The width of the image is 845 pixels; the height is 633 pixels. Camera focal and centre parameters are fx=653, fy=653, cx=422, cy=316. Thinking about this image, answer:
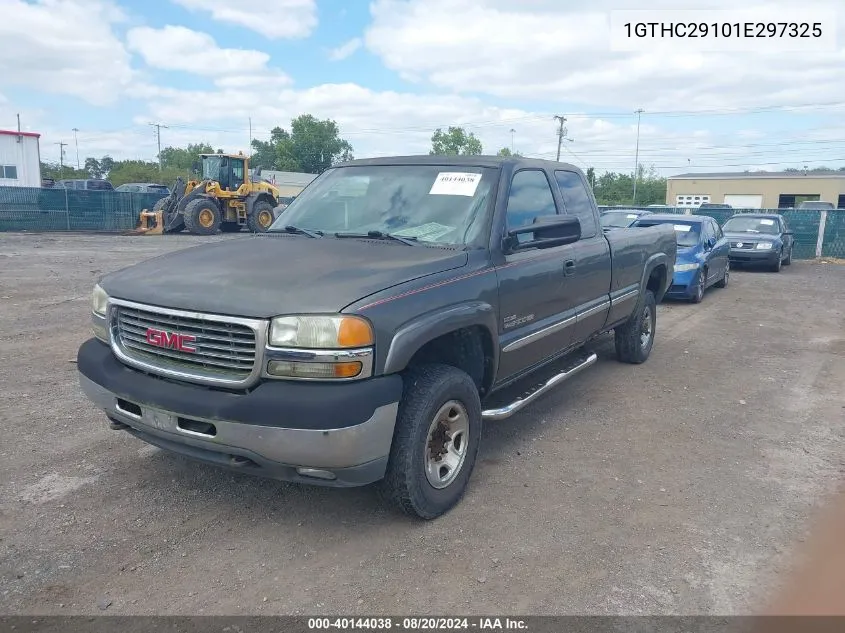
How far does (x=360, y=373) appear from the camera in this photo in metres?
3.00

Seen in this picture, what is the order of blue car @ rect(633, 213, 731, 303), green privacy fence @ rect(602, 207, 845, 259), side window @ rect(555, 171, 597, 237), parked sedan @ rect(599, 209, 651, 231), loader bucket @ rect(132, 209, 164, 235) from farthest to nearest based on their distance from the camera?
loader bucket @ rect(132, 209, 164, 235) → green privacy fence @ rect(602, 207, 845, 259) → parked sedan @ rect(599, 209, 651, 231) → blue car @ rect(633, 213, 731, 303) → side window @ rect(555, 171, 597, 237)

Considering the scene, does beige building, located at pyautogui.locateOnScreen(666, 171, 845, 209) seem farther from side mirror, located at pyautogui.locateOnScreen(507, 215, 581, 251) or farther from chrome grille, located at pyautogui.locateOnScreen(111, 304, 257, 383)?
chrome grille, located at pyautogui.locateOnScreen(111, 304, 257, 383)

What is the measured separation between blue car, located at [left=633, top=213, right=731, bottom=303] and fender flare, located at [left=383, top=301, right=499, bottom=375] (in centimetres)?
821

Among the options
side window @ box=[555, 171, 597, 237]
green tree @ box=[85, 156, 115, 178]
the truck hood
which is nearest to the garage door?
side window @ box=[555, 171, 597, 237]

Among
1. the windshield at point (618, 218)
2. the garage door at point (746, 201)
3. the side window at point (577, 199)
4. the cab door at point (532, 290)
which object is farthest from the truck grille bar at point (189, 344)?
the garage door at point (746, 201)

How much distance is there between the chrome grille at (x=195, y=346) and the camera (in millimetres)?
3008

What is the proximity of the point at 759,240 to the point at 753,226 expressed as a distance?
1.09 m

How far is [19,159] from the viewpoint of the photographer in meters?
31.4

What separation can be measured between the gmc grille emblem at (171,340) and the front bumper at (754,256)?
54.9ft

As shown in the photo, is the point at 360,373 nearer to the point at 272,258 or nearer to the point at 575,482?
the point at 272,258

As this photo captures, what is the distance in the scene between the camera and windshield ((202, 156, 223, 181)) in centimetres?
2497

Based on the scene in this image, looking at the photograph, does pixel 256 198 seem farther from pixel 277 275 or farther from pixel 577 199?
pixel 277 275

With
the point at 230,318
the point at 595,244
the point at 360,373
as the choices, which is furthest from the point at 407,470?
the point at 595,244

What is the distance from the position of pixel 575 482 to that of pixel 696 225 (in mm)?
9947
